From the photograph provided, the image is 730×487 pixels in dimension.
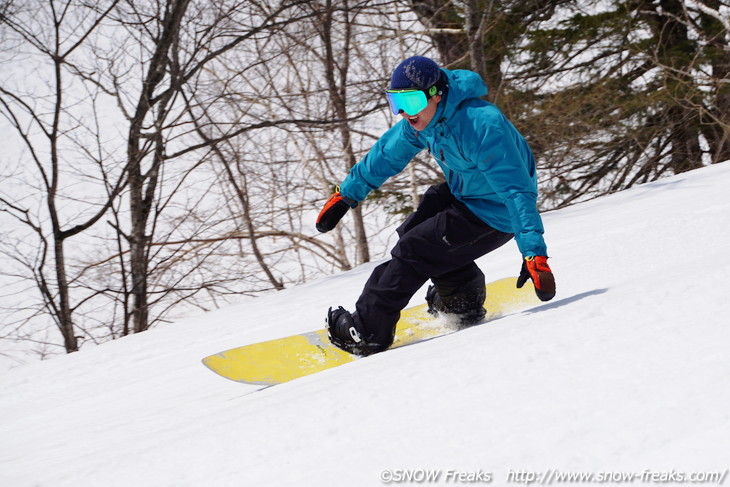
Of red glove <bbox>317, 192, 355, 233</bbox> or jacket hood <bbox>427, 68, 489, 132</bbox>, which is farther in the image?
red glove <bbox>317, 192, 355, 233</bbox>

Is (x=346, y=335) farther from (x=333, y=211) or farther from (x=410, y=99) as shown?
(x=410, y=99)

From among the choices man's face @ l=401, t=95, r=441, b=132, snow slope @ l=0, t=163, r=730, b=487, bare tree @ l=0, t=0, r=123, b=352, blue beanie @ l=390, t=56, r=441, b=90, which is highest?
bare tree @ l=0, t=0, r=123, b=352

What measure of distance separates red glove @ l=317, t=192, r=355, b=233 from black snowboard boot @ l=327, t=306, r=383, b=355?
0.43 m

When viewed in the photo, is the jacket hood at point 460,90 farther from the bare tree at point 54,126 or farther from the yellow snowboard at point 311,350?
the bare tree at point 54,126

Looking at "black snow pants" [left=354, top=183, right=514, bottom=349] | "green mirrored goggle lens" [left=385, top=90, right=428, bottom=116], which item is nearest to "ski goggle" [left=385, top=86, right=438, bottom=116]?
"green mirrored goggle lens" [left=385, top=90, right=428, bottom=116]

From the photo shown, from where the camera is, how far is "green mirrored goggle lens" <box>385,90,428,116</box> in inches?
98.2

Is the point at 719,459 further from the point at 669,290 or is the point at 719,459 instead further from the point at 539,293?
the point at 539,293

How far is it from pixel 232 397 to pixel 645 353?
66.2 inches

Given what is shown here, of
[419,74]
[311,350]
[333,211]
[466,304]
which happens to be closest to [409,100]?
[419,74]

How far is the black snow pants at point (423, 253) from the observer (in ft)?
8.86

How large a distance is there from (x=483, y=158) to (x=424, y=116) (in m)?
0.31

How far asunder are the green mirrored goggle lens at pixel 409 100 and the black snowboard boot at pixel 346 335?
100 cm

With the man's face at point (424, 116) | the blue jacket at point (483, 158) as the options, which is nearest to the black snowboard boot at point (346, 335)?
the blue jacket at point (483, 158)

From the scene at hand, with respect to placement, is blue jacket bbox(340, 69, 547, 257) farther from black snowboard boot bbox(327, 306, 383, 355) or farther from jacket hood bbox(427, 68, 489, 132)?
black snowboard boot bbox(327, 306, 383, 355)
